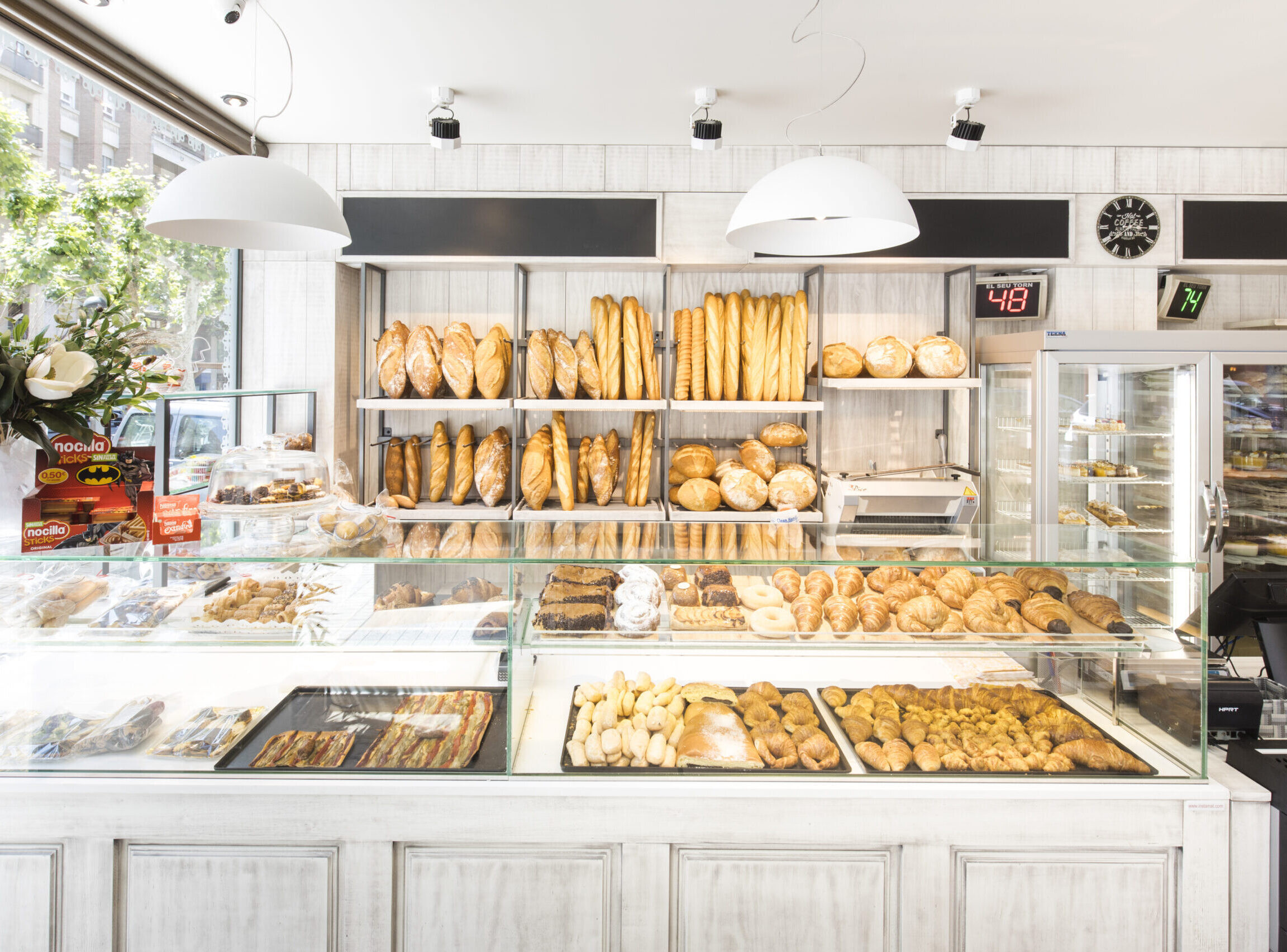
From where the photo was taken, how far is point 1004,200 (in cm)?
359

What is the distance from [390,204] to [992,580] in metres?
3.01

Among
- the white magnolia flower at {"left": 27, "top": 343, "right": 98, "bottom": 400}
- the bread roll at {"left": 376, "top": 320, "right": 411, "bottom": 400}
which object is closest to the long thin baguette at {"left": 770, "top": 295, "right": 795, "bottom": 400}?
the bread roll at {"left": 376, "top": 320, "right": 411, "bottom": 400}

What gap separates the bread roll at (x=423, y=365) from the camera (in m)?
3.54

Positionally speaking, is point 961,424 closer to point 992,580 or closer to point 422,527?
point 992,580

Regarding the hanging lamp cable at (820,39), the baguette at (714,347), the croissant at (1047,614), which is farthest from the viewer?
the baguette at (714,347)

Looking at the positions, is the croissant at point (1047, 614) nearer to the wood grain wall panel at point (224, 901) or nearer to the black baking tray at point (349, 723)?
the black baking tray at point (349, 723)

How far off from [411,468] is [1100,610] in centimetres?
293

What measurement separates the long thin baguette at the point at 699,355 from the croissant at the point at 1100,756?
222cm

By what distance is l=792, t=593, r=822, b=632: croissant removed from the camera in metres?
1.63

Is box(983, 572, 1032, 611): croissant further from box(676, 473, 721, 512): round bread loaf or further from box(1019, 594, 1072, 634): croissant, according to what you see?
box(676, 473, 721, 512): round bread loaf

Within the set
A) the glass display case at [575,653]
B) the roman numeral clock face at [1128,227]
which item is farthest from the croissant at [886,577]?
the roman numeral clock face at [1128,227]

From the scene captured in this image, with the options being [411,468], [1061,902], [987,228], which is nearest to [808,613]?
[1061,902]

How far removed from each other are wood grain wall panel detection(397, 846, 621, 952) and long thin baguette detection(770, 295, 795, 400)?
241cm

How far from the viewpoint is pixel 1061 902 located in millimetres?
1500
